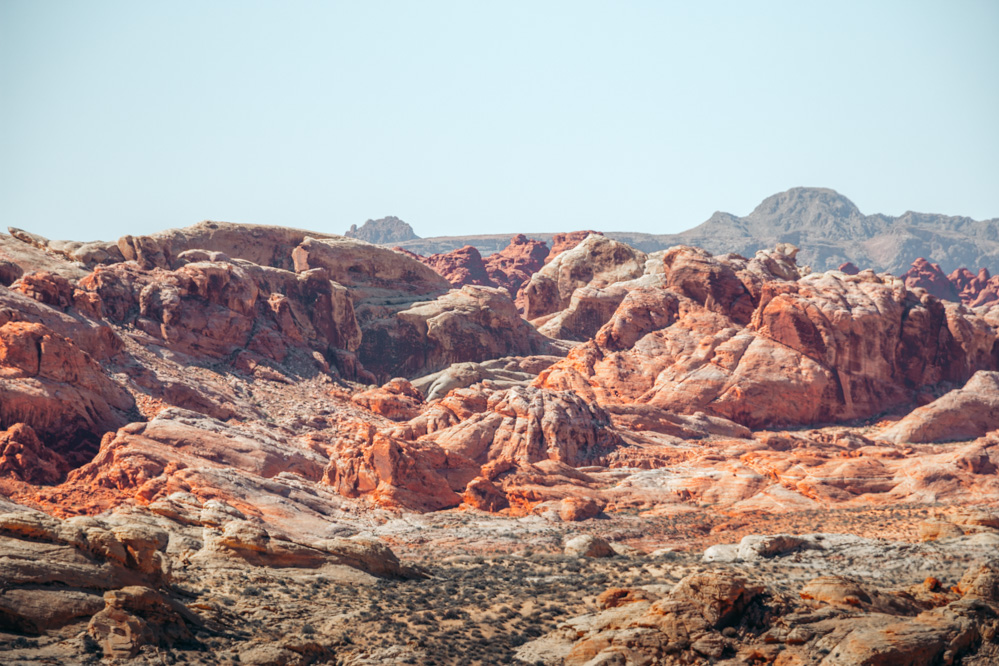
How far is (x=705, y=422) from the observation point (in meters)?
81.9

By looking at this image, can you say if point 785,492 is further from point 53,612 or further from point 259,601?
point 53,612

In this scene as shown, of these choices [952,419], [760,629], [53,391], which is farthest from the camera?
[952,419]

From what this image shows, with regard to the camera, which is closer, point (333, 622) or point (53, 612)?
point (53, 612)

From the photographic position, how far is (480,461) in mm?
68812

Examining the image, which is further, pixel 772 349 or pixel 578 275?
pixel 578 275

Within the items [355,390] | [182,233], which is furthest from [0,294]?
[182,233]

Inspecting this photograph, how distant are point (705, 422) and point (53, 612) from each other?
6103 centimetres

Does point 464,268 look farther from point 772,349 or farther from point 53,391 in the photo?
point 53,391

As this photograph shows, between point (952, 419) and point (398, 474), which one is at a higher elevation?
point (952, 419)

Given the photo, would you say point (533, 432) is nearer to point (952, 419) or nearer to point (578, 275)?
point (952, 419)

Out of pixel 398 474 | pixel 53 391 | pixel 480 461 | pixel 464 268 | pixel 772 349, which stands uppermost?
pixel 464 268

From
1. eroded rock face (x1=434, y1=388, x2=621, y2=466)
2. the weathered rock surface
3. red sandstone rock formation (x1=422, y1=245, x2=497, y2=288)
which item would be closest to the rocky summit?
the weathered rock surface

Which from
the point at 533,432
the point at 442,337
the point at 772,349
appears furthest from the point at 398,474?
the point at 772,349

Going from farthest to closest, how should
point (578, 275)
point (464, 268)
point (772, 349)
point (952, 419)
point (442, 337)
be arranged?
point (464, 268)
point (578, 275)
point (442, 337)
point (772, 349)
point (952, 419)
